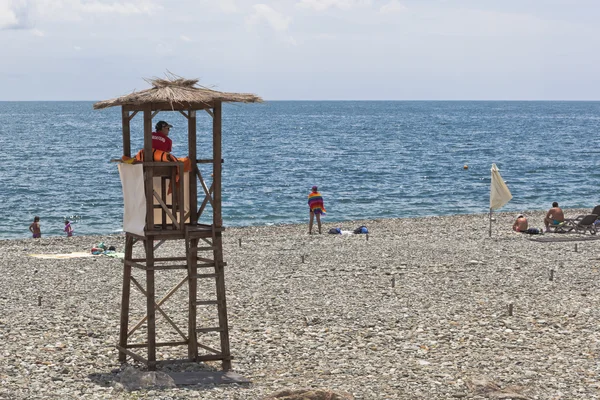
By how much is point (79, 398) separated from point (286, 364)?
10.4ft

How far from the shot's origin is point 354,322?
578 inches

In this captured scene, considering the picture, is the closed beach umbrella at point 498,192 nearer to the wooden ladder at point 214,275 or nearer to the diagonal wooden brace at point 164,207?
the wooden ladder at point 214,275

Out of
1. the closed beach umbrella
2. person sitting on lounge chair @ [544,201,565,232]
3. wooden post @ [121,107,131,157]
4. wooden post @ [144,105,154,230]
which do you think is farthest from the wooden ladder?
person sitting on lounge chair @ [544,201,565,232]

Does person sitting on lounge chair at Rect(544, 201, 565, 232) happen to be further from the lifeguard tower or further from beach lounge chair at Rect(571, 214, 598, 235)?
the lifeguard tower

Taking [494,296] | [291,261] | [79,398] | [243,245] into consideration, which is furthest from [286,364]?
[243,245]

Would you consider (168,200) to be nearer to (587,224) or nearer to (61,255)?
(61,255)

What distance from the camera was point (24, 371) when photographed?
37.4ft

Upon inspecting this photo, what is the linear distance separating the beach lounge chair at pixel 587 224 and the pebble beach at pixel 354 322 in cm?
246

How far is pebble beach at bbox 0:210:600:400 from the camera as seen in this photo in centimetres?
1129

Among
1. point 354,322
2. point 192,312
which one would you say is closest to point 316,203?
point 354,322

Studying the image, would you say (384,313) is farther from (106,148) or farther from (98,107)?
(106,148)

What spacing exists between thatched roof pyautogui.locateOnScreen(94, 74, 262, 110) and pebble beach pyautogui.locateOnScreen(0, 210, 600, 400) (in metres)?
3.68

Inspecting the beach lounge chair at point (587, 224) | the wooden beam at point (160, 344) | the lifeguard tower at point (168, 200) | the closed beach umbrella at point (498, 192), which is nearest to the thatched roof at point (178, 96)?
the lifeguard tower at point (168, 200)

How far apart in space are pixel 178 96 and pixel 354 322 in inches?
214
